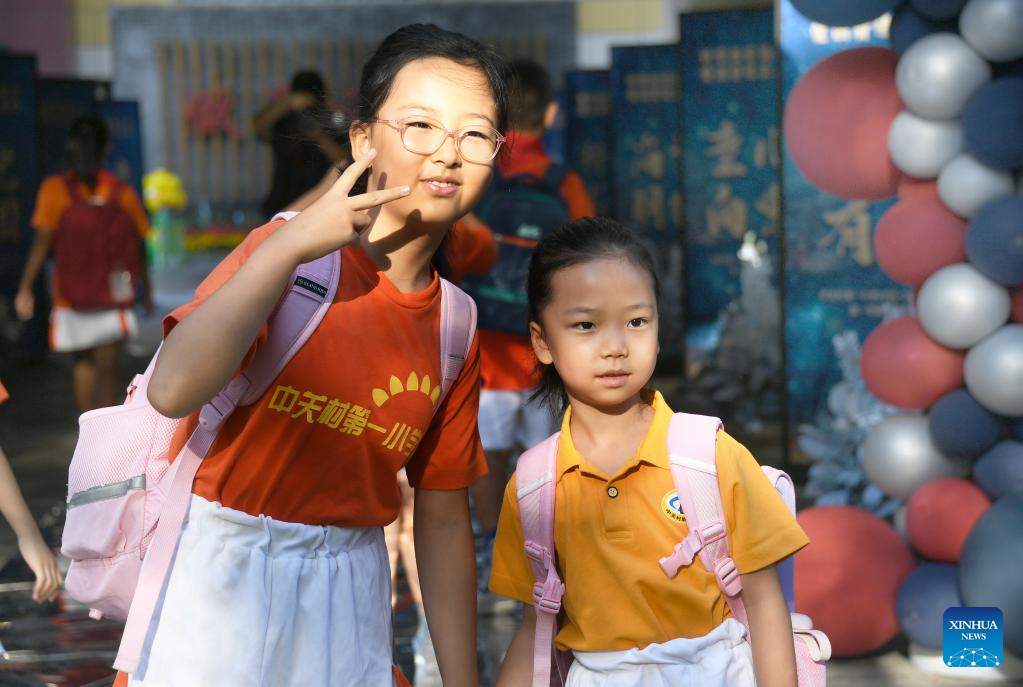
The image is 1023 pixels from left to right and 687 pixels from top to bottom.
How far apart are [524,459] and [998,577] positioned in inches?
72.6

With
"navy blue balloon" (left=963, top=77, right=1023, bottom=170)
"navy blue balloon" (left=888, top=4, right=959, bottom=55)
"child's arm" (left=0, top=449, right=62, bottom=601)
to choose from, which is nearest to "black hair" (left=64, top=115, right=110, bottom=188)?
"navy blue balloon" (left=888, top=4, right=959, bottom=55)

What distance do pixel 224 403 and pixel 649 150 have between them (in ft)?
30.7

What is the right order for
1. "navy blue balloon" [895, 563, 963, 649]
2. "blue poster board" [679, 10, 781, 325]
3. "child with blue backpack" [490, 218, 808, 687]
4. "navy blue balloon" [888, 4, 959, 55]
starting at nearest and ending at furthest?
"child with blue backpack" [490, 218, 808, 687] < "navy blue balloon" [895, 563, 963, 649] < "navy blue balloon" [888, 4, 959, 55] < "blue poster board" [679, 10, 781, 325]

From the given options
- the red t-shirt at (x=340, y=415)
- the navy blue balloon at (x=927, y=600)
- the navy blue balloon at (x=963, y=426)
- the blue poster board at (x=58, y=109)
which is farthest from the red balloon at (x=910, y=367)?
the blue poster board at (x=58, y=109)

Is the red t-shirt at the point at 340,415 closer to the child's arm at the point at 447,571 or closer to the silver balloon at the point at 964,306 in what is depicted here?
the child's arm at the point at 447,571

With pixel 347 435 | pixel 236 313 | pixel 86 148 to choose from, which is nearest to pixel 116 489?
pixel 347 435

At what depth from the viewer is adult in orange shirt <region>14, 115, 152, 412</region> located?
24.1ft

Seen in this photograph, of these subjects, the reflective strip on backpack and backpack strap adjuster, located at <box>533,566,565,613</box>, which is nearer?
the reflective strip on backpack

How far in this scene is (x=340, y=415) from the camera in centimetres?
203

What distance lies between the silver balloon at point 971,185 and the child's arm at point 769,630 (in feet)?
7.08

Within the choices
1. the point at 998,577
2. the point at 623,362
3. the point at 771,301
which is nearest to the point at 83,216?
the point at 771,301

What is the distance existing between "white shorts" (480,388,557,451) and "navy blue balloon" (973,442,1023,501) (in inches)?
56.6

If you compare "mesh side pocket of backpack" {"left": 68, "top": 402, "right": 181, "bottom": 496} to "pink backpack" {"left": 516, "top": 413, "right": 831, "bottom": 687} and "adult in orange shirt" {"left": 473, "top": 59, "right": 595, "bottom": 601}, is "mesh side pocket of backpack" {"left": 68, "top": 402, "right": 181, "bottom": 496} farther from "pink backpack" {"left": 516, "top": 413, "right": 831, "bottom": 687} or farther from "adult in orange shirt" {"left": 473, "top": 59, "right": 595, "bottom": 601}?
"adult in orange shirt" {"left": 473, "top": 59, "right": 595, "bottom": 601}

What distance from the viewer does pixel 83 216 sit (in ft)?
24.4
